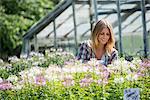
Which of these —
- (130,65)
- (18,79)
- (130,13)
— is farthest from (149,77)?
(130,13)

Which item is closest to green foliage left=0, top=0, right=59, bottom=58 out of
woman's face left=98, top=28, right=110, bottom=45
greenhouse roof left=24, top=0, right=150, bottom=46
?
greenhouse roof left=24, top=0, right=150, bottom=46

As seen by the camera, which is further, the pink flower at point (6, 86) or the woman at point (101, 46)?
the woman at point (101, 46)

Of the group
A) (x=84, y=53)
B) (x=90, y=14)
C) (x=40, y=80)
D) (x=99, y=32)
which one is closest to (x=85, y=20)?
(x=90, y=14)

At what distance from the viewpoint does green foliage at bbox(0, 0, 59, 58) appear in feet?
74.9

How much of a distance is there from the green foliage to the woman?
16753 mm

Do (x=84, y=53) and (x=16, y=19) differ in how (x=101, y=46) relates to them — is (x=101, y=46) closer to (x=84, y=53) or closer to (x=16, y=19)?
(x=84, y=53)

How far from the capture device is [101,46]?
6074 mm

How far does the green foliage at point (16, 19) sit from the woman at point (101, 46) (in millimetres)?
16753

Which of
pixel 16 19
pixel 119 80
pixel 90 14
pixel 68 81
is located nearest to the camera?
pixel 119 80

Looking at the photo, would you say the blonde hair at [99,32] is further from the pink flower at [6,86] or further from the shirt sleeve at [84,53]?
the pink flower at [6,86]

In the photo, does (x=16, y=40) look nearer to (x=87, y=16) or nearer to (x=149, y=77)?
(x=87, y=16)

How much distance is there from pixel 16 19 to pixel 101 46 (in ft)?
57.2

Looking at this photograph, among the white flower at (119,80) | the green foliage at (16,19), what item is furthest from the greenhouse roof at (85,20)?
the green foliage at (16,19)

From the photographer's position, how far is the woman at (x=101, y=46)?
594cm
